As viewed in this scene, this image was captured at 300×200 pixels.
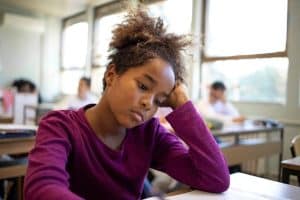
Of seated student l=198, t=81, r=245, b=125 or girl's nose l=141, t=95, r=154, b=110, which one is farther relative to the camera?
seated student l=198, t=81, r=245, b=125

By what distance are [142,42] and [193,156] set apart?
0.34 meters

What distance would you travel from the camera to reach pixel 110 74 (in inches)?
31.8

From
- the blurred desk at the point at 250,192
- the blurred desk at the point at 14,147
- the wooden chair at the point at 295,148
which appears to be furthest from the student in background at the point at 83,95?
the blurred desk at the point at 250,192

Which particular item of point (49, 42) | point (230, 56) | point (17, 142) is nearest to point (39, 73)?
point (49, 42)

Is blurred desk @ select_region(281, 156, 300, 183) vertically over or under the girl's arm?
under

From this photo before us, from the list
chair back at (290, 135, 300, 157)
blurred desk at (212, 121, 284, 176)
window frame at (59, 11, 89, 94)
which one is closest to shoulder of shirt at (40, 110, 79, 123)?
chair back at (290, 135, 300, 157)

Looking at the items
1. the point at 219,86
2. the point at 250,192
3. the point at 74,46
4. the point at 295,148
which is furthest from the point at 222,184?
the point at 74,46

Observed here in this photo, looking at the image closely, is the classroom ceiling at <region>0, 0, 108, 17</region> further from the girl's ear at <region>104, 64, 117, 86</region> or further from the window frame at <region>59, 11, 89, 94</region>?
the girl's ear at <region>104, 64, 117, 86</region>

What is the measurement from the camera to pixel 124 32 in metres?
0.82

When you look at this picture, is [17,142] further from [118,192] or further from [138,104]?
[138,104]

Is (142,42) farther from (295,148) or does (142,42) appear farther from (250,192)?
(295,148)

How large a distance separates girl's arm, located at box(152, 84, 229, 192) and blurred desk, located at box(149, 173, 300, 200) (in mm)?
28

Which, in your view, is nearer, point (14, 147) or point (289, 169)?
point (289, 169)

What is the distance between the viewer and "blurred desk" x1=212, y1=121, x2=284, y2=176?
263 centimetres
